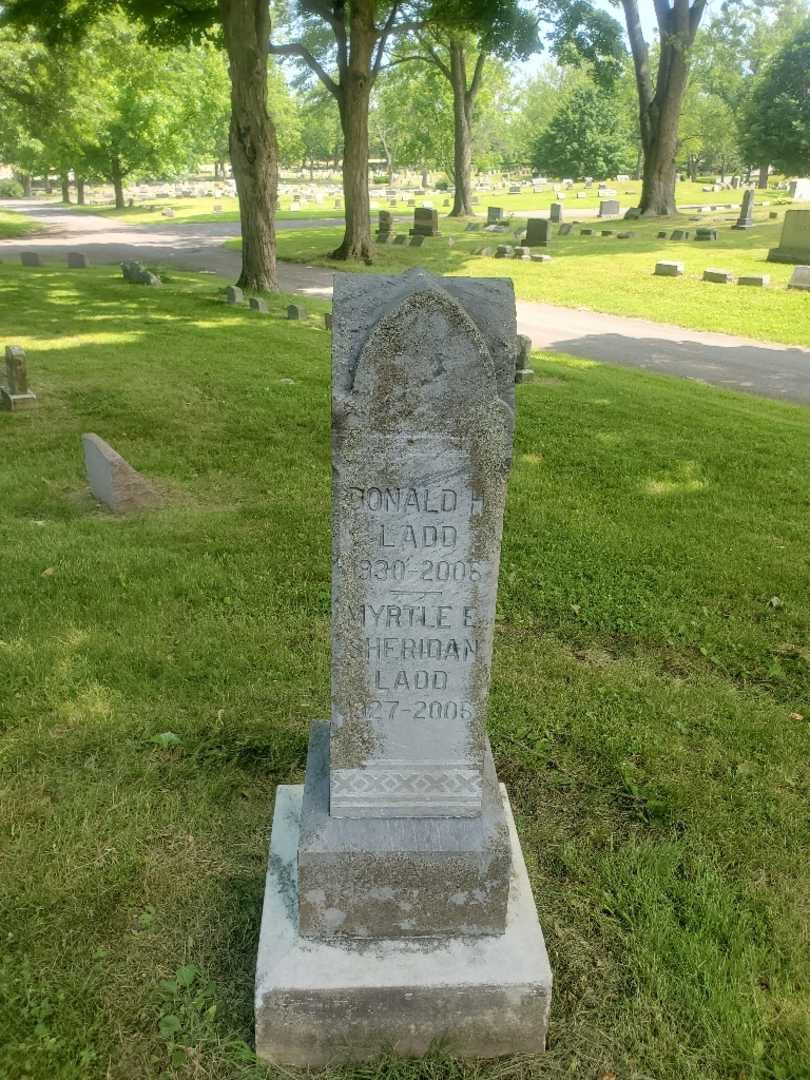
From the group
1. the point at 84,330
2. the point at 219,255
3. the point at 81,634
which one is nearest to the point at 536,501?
the point at 81,634

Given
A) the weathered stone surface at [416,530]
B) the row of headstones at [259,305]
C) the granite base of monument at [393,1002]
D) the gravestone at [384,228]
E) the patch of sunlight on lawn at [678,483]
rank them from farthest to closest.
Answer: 1. the gravestone at [384,228]
2. the row of headstones at [259,305]
3. the patch of sunlight on lawn at [678,483]
4. the granite base of monument at [393,1002]
5. the weathered stone surface at [416,530]

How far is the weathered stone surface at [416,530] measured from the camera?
8.21 feet

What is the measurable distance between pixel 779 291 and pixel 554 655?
17.8 metres

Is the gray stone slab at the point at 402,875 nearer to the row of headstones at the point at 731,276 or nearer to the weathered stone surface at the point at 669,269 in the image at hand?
the row of headstones at the point at 731,276

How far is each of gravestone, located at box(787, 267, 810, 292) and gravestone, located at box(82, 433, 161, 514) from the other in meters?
17.9

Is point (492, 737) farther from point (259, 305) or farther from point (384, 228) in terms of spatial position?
point (384, 228)

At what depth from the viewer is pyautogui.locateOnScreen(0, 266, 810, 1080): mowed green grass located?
2969 mm

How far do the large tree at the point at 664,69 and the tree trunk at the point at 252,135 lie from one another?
19.2 metres

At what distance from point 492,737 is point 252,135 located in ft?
48.7

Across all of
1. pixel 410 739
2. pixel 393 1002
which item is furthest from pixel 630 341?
pixel 393 1002

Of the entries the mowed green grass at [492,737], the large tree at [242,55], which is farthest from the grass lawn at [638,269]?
A: the mowed green grass at [492,737]

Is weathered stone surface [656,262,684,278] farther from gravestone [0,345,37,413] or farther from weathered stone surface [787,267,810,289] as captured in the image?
gravestone [0,345,37,413]

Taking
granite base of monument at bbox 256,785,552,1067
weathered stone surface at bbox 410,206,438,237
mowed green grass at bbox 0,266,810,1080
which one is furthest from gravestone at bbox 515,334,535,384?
weathered stone surface at bbox 410,206,438,237

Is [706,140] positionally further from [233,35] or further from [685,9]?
[233,35]
